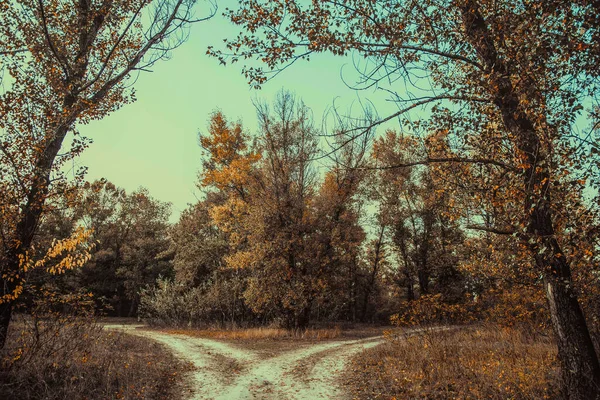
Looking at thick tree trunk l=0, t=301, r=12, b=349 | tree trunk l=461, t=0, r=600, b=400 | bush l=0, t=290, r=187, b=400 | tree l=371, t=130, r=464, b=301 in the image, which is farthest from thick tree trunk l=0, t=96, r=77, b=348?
tree l=371, t=130, r=464, b=301

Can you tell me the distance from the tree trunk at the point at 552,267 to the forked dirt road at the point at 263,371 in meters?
4.18

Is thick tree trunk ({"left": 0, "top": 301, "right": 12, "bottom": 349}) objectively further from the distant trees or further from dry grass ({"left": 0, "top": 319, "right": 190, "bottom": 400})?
the distant trees

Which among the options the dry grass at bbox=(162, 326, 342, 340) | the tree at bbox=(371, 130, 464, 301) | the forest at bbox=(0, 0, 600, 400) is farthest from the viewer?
the tree at bbox=(371, 130, 464, 301)

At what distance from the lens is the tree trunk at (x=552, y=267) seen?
4.93 metres

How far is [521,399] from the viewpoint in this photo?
20.6 ft

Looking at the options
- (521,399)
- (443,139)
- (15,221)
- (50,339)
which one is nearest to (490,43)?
(443,139)

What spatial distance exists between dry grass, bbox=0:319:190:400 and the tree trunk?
7.23 meters

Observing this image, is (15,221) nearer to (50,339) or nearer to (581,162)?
(50,339)

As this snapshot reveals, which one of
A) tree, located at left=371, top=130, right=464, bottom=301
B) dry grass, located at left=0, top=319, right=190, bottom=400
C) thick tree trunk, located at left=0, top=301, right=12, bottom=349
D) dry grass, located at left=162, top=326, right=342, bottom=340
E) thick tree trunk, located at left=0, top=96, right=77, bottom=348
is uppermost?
tree, located at left=371, top=130, right=464, bottom=301

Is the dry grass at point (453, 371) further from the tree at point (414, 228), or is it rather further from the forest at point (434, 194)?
the tree at point (414, 228)

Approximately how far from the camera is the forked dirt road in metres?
7.24

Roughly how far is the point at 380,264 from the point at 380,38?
28983 millimetres

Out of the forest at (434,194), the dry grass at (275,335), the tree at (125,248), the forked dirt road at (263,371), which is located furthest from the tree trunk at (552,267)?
the tree at (125,248)

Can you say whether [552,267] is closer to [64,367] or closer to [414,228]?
[64,367]
